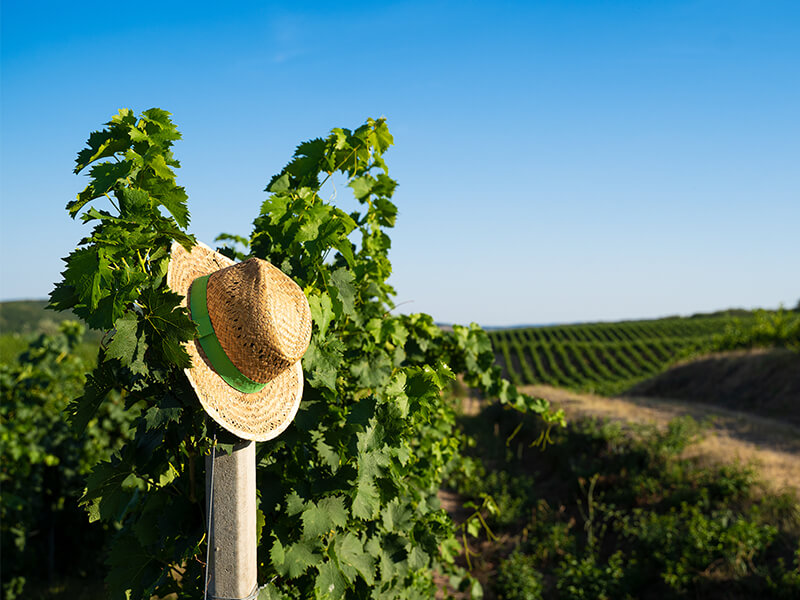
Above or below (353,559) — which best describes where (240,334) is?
above

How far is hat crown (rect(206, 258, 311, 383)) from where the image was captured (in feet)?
5.46

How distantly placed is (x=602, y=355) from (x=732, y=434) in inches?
1466

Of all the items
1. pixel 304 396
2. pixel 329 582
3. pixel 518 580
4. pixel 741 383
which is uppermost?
pixel 304 396

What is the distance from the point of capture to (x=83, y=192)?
1737mm

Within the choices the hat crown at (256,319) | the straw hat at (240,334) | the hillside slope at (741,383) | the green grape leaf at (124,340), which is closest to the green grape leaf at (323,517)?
the straw hat at (240,334)

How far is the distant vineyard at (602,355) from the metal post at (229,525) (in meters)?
32.6

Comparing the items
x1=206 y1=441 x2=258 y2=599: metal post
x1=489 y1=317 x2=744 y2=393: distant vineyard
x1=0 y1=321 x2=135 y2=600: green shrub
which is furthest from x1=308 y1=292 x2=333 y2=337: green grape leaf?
x1=489 y1=317 x2=744 y2=393: distant vineyard

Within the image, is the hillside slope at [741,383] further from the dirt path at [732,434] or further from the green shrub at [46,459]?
the green shrub at [46,459]

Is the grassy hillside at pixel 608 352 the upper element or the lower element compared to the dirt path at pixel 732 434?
upper

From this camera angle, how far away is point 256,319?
65.2 inches

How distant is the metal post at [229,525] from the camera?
1810mm

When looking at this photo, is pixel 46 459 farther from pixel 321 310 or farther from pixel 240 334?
pixel 240 334

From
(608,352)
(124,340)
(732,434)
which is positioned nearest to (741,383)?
(732,434)

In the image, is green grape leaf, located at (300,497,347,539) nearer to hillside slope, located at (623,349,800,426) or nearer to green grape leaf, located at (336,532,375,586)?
green grape leaf, located at (336,532,375,586)
